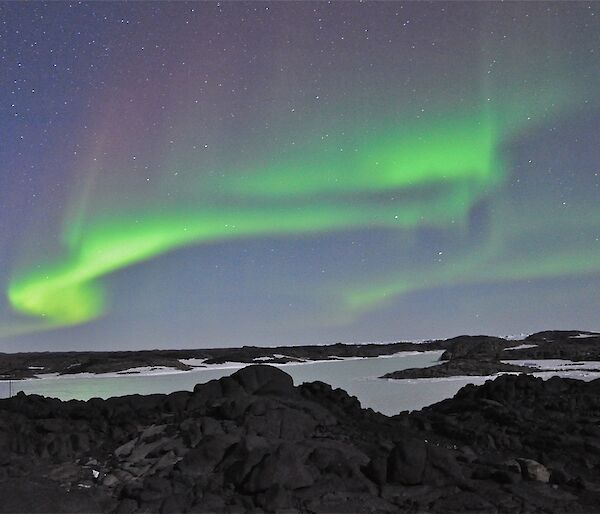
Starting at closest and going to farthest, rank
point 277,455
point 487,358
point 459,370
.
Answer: point 277,455 → point 459,370 → point 487,358

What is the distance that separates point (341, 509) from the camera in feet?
39.7

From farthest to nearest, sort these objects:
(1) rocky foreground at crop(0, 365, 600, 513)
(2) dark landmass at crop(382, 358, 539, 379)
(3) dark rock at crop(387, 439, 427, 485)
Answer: (2) dark landmass at crop(382, 358, 539, 379) < (3) dark rock at crop(387, 439, 427, 485) < (1) rocky foreground at crop(0, 365, 600, 513)

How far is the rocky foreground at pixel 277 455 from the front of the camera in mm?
12367

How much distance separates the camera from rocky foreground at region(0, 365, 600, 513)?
12.4 meters

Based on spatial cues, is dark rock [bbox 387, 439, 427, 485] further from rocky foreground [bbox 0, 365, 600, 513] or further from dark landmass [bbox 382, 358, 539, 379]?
dark landmass [bbox 382, 358, 539, 379]

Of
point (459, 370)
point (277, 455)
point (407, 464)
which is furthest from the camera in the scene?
point (459, 370)

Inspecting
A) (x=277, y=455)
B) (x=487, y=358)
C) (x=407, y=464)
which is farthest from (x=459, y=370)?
(x=277, y=455)

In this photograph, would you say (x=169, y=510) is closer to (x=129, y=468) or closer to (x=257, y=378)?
(x=129, y=468)

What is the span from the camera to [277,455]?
13094mm

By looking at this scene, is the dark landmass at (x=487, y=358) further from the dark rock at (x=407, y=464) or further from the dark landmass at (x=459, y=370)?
the dark rock at (x=407, y=464)

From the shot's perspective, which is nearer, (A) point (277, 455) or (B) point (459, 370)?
(A) point (277, 455)

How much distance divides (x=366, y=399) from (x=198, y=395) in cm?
1379

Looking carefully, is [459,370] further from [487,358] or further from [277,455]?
[277,455]

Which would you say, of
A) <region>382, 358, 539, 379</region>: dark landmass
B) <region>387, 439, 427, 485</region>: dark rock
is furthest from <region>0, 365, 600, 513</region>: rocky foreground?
<region>382, 358, 539, 379</region>: dark landmass
